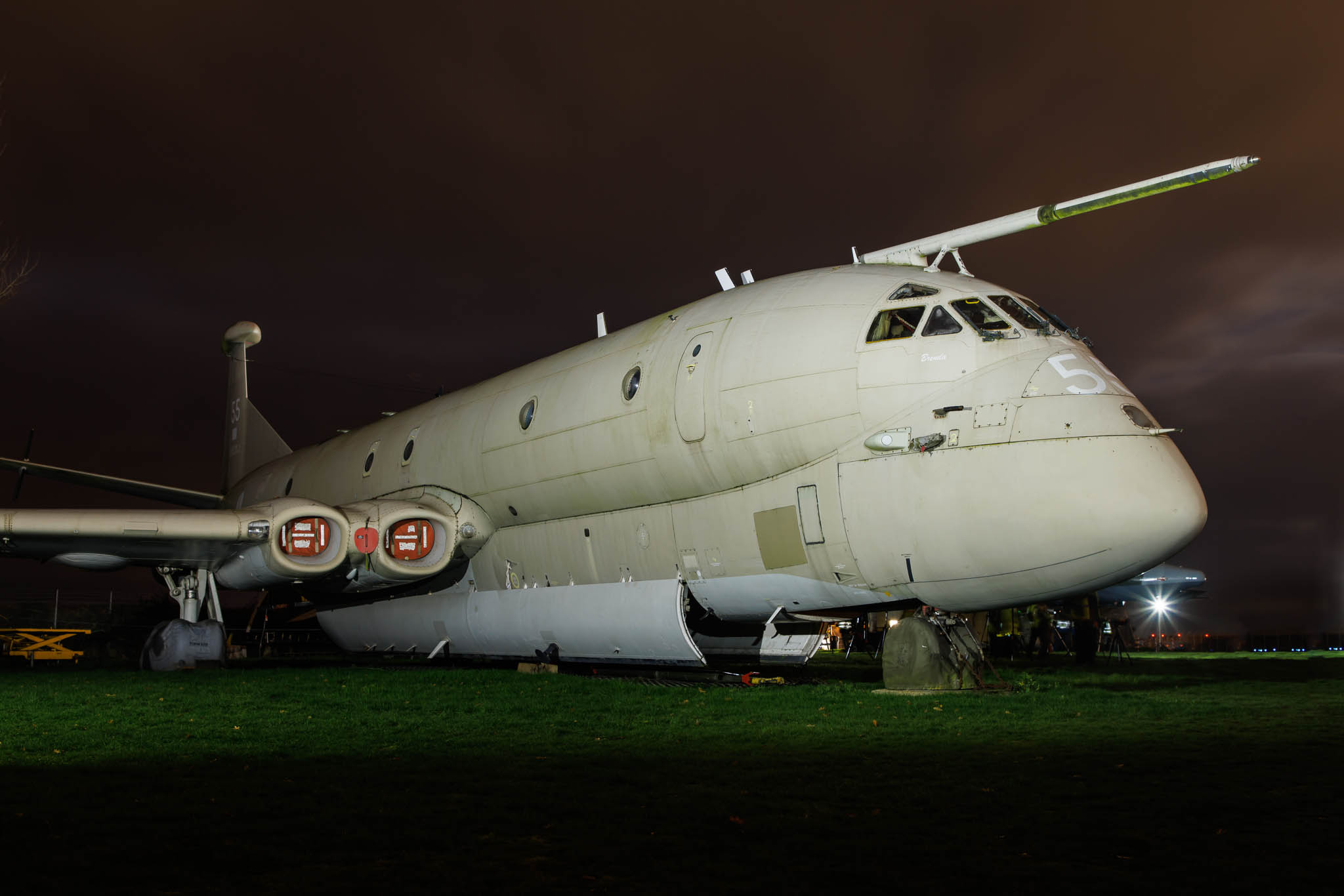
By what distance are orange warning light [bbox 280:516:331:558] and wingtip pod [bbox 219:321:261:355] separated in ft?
49.4

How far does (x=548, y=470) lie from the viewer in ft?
45.4

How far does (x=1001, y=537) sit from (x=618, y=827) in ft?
18.2

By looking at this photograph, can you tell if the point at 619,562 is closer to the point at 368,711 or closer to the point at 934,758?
the point at 368,711

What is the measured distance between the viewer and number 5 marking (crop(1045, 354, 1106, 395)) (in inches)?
378

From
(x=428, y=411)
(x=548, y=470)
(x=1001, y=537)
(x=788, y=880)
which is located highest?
(x=428, y=411)

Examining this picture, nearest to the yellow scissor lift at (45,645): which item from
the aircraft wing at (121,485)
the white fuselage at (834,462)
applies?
the aircraft wing at (121,485)

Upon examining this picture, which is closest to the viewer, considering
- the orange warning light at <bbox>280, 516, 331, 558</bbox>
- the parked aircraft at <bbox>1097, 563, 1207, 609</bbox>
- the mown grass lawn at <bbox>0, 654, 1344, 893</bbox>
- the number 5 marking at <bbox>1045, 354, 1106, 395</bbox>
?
the mown grass lawn at <bbox>0, 654, 1344, 893</bbox>

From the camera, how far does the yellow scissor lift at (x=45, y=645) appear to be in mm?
19531

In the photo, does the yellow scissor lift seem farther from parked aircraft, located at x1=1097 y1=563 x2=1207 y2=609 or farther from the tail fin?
parked aircraft, located at x1=1097 y1=563 x2=1207 y2=609

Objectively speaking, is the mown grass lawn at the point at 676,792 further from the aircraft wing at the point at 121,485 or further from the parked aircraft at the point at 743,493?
the aircraft wing at the point at 121,485

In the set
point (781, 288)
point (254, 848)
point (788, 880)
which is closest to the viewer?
point (788, 880)

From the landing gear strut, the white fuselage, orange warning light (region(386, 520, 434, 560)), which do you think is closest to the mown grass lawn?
the white fuselage

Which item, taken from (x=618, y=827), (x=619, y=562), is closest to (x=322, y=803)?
(x=618, y=827)

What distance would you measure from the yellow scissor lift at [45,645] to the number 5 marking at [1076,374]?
18.2 meters
